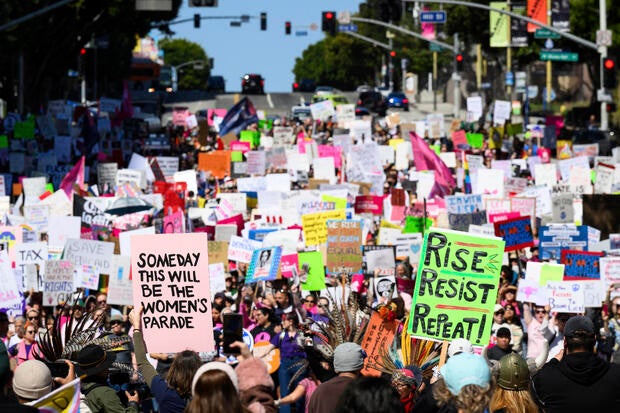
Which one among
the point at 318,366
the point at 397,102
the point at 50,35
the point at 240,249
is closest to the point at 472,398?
the point at 318,366

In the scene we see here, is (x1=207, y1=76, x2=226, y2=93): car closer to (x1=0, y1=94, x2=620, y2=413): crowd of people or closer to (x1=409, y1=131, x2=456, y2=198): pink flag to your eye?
(x1=409, y1=131, x2=456, y2=198): pink flag

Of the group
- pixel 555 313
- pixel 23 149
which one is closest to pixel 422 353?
pixel 555 313

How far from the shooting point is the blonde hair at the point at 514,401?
23.4ft

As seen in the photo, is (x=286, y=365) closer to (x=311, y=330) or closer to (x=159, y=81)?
(x=311, y=330)

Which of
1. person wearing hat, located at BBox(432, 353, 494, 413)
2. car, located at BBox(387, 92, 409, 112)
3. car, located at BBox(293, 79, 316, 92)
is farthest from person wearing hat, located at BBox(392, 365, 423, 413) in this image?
car, located at BBox(293, 79, 316, 92)

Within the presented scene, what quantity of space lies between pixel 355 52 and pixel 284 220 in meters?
93.7

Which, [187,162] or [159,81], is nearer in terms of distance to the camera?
[187,162]

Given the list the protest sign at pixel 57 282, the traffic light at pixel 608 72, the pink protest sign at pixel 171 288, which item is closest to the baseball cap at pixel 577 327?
the pink protest sign at pixel 171 288

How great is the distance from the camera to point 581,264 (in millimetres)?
15992

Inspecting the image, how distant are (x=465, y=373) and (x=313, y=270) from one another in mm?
10333

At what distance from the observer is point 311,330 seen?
32.7 feet

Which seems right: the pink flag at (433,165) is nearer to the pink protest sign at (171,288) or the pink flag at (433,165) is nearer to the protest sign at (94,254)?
the protest sign at (94,254)

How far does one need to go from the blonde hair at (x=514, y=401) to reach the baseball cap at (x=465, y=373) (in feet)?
3.28

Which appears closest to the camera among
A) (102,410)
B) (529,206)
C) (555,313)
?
(102,410)
